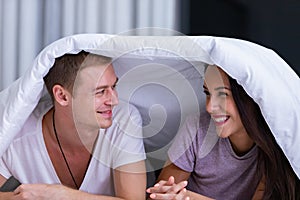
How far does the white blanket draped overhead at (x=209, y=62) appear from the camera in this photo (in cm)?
101

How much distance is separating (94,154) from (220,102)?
0.98 feet

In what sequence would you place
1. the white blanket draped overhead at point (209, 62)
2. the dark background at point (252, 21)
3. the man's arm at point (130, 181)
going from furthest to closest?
the dark background at point (252, 21), the man's arm at point (130, 181), the white blanket draped overhead at point (209, 62)

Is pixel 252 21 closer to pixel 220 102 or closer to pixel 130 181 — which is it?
→ pixel 220 102

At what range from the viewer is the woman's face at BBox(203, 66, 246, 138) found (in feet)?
3.57

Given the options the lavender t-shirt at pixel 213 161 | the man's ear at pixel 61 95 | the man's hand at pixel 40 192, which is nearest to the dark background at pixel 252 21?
the lavender t-shirt at pixel 213 161

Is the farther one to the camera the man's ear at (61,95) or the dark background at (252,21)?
the dark background at (252,21)

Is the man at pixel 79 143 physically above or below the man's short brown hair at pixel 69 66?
below

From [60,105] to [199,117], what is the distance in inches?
12.1

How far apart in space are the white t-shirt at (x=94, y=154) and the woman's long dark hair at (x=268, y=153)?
24 cm

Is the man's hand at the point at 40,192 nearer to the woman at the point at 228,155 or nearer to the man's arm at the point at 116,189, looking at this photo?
the man's arm at the point at 116,189

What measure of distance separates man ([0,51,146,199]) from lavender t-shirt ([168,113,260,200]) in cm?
10

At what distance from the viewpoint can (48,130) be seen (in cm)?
122

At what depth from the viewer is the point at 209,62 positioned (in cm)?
103

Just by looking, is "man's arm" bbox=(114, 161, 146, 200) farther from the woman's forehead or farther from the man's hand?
the woman's forehead
